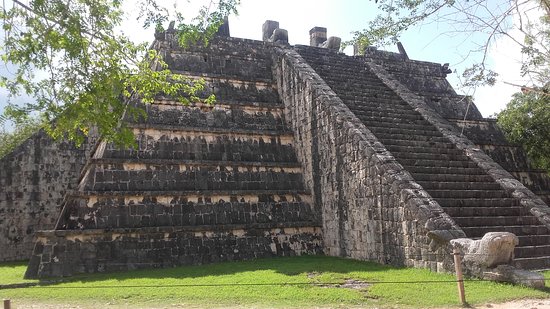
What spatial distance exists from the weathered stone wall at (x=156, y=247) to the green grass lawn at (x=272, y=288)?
527mm

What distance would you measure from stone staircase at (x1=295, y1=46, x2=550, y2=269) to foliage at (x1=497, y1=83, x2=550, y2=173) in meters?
4.91

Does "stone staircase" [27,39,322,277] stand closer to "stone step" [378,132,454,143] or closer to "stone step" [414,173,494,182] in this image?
"stone step" [378,132,454,143]

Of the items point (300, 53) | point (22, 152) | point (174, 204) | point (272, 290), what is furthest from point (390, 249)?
point (22, 152)

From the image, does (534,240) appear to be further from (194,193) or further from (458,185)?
(194,193)

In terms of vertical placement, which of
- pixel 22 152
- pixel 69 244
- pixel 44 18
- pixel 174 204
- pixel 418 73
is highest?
pixel 418 73

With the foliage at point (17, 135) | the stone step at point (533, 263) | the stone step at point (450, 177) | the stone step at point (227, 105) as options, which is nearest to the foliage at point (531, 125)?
the stone step at point (450, 177)

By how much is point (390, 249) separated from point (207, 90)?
7.08m

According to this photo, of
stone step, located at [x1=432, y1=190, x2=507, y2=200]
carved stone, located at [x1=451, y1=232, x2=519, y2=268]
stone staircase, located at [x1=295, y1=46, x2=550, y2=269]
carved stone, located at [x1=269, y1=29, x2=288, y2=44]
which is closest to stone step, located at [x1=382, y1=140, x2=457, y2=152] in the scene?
stone staircase, located at [x1=295, y1=46, x2=550, y2=269]

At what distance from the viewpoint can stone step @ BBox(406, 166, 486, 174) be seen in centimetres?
1089

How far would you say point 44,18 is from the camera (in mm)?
7055

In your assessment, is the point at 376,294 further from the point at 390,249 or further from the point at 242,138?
the point at 242,138

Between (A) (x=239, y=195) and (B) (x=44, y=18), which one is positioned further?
(A) (x=239, y=195)

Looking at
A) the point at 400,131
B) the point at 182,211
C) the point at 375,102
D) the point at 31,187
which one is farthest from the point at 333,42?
the point at 31,187

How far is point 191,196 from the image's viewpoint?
1137cm
